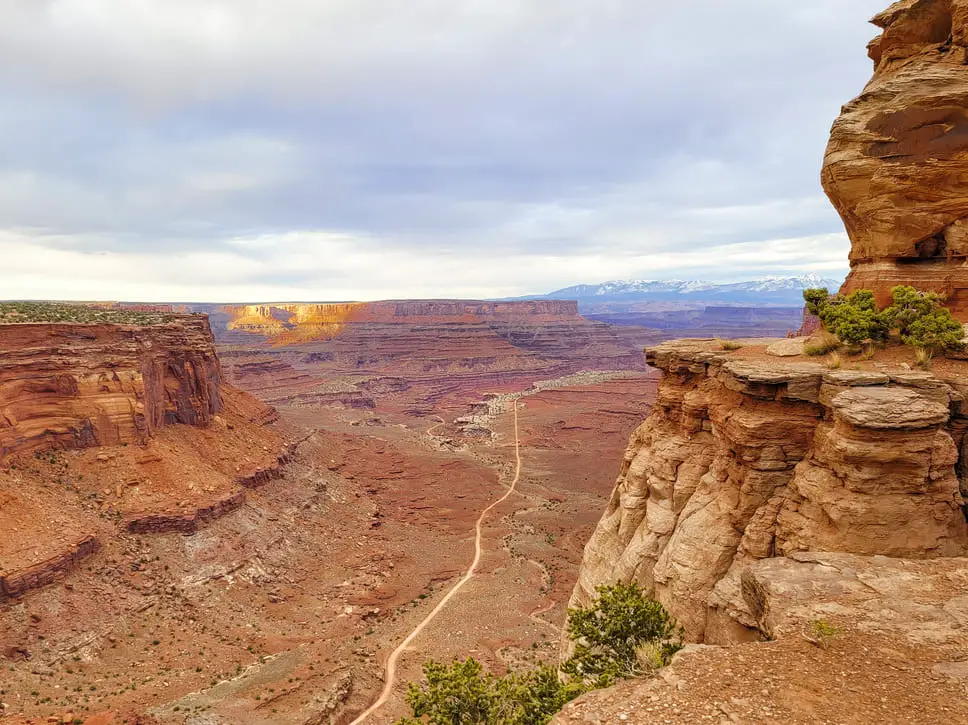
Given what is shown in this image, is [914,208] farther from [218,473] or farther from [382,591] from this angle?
[218,473]

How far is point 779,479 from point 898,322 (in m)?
7.25

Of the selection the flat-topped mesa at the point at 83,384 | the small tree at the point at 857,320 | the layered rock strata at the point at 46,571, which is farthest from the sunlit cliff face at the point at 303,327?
the small tree at the point at 857,320

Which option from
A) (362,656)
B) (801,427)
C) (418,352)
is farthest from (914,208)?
(418,352)

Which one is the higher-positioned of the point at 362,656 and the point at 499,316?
the point at 499,316

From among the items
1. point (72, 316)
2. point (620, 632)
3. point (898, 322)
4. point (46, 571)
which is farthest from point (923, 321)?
point (72, 316)

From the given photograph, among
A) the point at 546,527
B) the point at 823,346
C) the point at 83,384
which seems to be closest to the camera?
the point at 823,346

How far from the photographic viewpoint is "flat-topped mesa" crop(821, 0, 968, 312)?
17969 millimetres

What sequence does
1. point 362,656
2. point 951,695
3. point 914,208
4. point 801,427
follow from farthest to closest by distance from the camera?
point 362,656 < point 914,208 < point 801,427 < point 951,695

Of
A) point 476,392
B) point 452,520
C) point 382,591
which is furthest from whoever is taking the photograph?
point 476,392

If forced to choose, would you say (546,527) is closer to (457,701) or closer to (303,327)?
(457,701)

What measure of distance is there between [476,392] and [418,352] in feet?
102

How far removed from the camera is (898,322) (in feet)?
59.3

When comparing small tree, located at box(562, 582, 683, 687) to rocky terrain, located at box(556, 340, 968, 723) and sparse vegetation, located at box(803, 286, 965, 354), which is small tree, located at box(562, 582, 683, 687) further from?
sparse vegetation, located at box(803, 286, 965, 354)

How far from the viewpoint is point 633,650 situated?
14.5m
